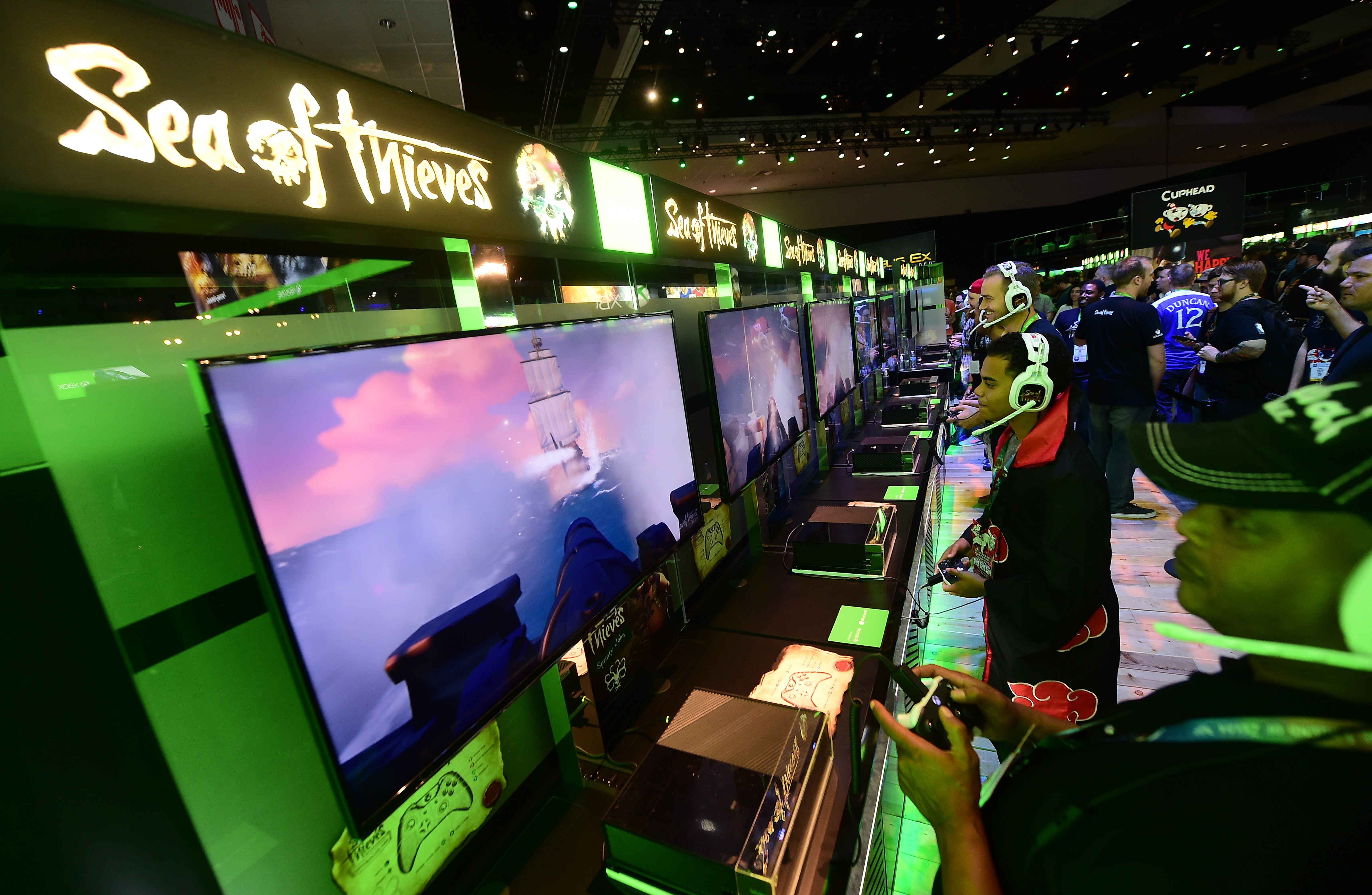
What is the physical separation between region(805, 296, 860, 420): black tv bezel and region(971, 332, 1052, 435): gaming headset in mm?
1421

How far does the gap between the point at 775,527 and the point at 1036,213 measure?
63.6ft

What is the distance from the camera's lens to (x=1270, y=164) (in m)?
14.3

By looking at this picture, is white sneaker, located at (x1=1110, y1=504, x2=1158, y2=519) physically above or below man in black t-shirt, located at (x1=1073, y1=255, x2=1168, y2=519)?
below

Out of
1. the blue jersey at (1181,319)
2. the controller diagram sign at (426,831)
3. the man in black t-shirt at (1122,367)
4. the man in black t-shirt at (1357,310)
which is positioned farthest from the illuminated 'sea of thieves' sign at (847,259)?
the controller diagram sign at (426,831)

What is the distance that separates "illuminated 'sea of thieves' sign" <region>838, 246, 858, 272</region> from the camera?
5789 millimetres

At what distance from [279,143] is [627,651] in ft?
4.64

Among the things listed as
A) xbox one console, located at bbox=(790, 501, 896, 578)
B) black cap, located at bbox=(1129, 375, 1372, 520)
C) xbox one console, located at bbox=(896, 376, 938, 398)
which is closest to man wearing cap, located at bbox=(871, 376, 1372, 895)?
black cap, located at bbox=(1129, 375, 1372, 520)

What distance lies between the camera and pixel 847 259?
6.17m

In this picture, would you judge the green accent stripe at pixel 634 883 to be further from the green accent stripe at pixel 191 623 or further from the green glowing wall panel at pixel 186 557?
the green accent stripe at pixel 191 623

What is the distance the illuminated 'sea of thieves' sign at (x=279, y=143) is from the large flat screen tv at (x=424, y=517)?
1.03 ft

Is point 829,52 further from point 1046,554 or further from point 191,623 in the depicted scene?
point 191,623

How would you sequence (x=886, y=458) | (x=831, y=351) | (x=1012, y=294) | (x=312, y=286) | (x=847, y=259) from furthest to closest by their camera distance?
(x=847, y=259) < (x=831, y=351) < (x=1012, y=294) < (x=886, y=458) < (x=312, y=286)

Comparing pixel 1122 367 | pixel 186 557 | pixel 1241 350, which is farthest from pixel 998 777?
pixel 1241 350

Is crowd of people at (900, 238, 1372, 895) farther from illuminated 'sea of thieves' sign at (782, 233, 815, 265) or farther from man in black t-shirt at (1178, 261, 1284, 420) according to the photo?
man in black t-shirt at (1178, 261, 1284, 420)
